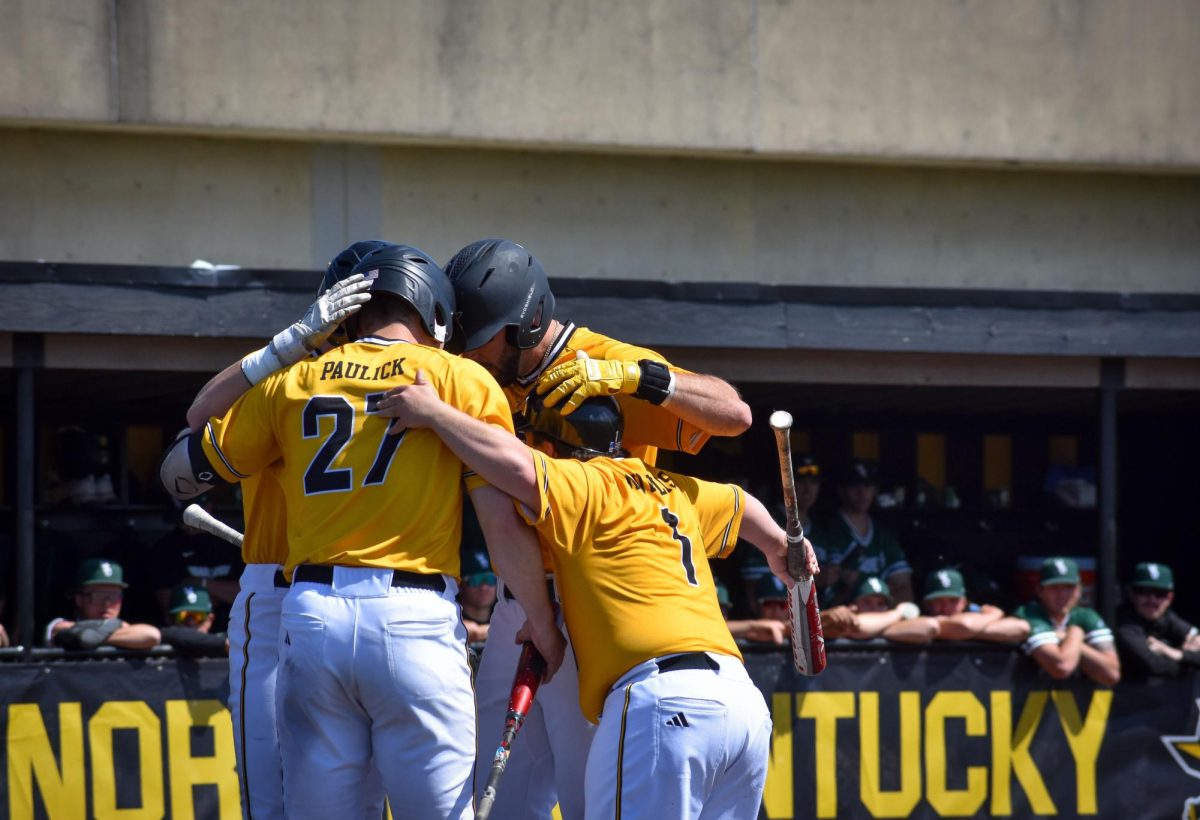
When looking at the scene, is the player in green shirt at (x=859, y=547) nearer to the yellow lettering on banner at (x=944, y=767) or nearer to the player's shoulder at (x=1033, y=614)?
the player's shoulder at (x=1033, y=614)

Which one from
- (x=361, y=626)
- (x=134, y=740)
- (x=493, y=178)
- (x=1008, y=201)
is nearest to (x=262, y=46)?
(x=493, y=178)

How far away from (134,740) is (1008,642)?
388cm

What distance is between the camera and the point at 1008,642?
7082 millimetres

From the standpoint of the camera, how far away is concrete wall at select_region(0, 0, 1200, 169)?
7465 millimetres

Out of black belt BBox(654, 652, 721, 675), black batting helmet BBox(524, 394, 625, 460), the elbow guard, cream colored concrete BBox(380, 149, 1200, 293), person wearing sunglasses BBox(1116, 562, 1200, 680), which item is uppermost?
cream colored concrete BBox(380, 149, 1200, 293)

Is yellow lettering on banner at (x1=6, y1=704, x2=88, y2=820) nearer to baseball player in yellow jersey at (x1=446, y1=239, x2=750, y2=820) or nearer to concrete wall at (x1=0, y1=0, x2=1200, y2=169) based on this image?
baseball player in yellow jersey at (x1=446, y1=239, x2=750, y2=820)

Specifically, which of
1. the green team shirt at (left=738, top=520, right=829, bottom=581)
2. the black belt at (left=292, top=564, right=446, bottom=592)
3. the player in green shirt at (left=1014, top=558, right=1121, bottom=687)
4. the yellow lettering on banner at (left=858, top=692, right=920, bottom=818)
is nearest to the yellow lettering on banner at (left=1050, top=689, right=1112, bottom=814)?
the player in green shirt at (left=1014, top=558, right=1121, bottom=687)

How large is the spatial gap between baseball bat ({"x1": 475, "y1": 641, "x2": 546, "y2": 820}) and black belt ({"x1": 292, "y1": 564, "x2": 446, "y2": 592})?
406mm

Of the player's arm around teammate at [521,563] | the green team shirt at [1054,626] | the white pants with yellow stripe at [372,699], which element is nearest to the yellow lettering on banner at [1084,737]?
the green team shirt at [1054,626]

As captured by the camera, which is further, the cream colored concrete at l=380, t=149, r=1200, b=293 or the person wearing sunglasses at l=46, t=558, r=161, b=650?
the cream colored concrete at l=380, t=149, r=1200, b=293

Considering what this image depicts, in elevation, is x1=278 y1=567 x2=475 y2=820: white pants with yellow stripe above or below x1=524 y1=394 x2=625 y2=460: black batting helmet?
below

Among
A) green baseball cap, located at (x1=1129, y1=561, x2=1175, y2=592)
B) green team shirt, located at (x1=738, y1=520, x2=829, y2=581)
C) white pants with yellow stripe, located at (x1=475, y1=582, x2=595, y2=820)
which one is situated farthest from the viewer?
green team shirt, located at (x1=738, y1=520, x2=829, y2=581)

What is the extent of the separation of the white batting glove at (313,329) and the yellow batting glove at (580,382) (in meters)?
0.61

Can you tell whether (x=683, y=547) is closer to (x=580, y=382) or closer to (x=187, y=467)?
(x=580, y=382)
